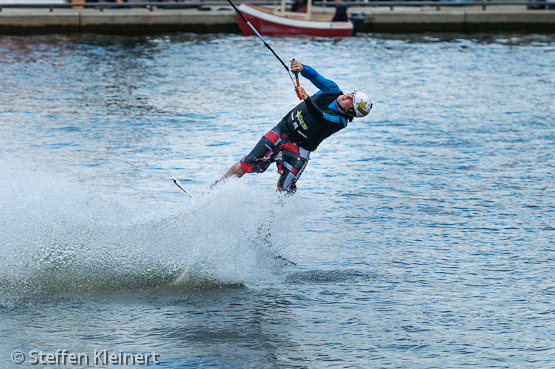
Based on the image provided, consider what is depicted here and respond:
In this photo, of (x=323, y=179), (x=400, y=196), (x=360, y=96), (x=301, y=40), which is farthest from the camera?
(x=301, y=40)

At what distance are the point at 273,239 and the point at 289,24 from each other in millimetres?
24546

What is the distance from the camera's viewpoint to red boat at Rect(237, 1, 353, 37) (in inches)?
1304

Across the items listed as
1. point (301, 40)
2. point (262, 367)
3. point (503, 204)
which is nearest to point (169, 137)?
point (503, 204)

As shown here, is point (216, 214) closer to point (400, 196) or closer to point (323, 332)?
point (323, 332)

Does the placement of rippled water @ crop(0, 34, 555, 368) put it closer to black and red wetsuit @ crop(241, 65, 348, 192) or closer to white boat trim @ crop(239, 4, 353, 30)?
black and red wetsuit @ crop(241, 65, 348, 192)

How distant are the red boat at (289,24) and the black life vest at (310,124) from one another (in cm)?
2384

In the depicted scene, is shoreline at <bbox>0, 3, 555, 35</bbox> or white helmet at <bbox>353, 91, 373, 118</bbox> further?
shoreline at <bbox>0, 3, 555, 35</bbox>

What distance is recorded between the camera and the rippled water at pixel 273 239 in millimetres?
7641

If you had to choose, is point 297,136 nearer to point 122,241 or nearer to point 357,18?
point 122,241

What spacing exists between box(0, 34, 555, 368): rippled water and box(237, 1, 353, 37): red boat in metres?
13.8

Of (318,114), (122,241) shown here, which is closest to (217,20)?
(318,114)

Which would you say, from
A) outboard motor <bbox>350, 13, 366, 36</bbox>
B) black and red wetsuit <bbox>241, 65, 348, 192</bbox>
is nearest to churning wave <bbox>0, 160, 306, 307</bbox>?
black and red wetsuit <bbox>241, 65, 348, 192</bbox>

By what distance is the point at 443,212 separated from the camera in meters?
11.7

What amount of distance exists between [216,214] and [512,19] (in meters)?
28.8
